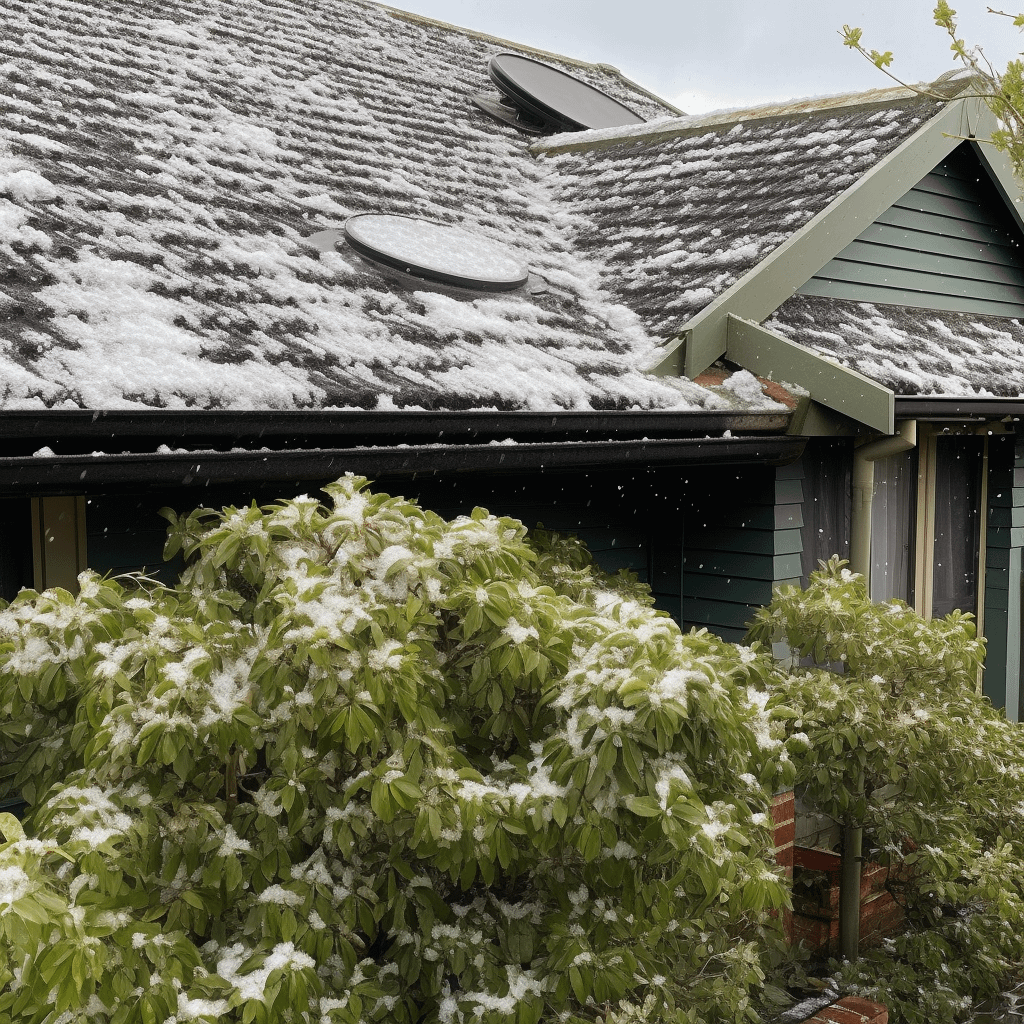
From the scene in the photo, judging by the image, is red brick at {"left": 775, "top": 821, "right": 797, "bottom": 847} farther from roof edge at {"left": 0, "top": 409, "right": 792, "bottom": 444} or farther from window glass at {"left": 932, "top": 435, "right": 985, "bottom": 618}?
window glass at {"left": 932, "top": 435, "right": 985, "bottom": 618}

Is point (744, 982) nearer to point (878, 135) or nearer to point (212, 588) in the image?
point (212, 588)

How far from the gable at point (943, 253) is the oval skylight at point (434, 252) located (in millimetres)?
1796

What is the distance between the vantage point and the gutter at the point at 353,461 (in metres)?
2.94

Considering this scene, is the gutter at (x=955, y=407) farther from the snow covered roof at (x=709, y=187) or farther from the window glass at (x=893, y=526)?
the snow covered roof at (x=709, y=187)

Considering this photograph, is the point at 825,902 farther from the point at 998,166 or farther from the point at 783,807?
the point at 998,166

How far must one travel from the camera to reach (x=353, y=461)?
11.5 feet

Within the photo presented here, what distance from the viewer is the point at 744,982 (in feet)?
11.2

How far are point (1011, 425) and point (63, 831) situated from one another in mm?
6184

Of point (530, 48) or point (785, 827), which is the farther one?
point (530, 48)

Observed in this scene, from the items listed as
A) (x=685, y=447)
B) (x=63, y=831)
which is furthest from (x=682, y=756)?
(x=685, y=447)

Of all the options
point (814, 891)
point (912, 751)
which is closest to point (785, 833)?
point (814, 891)

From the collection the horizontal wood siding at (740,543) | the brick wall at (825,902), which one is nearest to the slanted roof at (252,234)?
the horizontal wood siding at (740,543)

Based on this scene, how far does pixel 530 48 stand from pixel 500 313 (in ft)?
24.9

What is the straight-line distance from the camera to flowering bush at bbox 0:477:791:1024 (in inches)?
90.0
